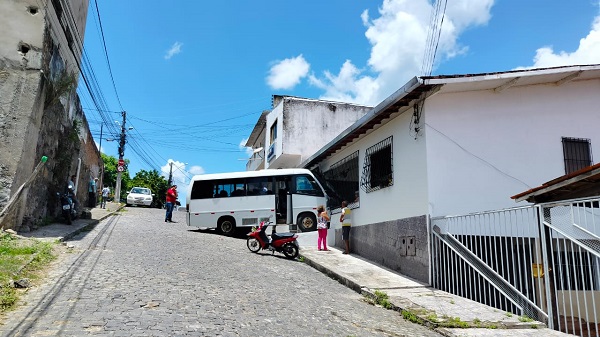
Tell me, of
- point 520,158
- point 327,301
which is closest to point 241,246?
point 327,301

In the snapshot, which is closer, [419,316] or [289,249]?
[419,316]

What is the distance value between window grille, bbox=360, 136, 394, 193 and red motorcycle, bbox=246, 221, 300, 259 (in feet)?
8.62

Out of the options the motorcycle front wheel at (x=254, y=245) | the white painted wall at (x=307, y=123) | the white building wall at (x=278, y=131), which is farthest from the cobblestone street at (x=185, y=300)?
the white building wall at (x=278, y=131)

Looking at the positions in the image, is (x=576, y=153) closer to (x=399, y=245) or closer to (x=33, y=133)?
(x=399, y=245)

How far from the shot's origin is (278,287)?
841 centimetres

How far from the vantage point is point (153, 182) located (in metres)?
44.3

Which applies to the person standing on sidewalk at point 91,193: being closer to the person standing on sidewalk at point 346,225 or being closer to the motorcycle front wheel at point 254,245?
the motorcycle front wheel at point 254,245

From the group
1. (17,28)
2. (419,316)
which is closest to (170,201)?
(17,28)

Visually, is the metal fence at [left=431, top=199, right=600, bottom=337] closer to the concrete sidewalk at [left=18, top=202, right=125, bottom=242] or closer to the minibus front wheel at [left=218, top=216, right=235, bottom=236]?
the concrete sidewalk at [left=18, top=202, right=125, bottom=242]

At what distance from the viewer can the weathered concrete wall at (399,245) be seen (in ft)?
31.4

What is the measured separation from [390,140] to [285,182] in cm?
644

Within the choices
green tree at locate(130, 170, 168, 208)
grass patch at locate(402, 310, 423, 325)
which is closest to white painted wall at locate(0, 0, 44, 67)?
grass patch at locate(402, 310, 423, 325)

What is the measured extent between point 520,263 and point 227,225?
37.8ft

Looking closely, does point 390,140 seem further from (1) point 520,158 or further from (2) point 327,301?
(2) point 327,301
